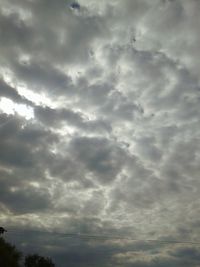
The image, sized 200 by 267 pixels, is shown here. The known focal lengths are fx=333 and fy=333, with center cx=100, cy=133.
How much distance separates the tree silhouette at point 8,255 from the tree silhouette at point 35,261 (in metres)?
9.37

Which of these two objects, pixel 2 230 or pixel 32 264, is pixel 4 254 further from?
pixel 32 264

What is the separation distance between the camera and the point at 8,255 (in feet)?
229

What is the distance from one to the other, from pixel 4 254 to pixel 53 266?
746 inches

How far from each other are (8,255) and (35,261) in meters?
15.3

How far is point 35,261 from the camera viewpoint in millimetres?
83375

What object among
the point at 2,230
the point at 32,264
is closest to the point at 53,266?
the point at 32,264

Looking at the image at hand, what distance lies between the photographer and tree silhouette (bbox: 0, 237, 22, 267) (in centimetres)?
6850

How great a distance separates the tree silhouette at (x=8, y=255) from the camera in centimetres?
6850

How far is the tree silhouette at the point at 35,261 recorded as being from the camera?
82250mm

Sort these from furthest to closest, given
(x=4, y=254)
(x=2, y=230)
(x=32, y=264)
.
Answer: (x=32, y=264), (x=2, y=230), (x=4, y=254)

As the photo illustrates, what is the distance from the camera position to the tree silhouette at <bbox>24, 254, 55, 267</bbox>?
270 feet

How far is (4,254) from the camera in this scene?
69562mm

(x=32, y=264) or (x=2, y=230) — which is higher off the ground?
(x=2, y=230)

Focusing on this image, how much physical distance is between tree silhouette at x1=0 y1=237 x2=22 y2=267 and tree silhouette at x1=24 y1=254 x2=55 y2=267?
9.37 metres
